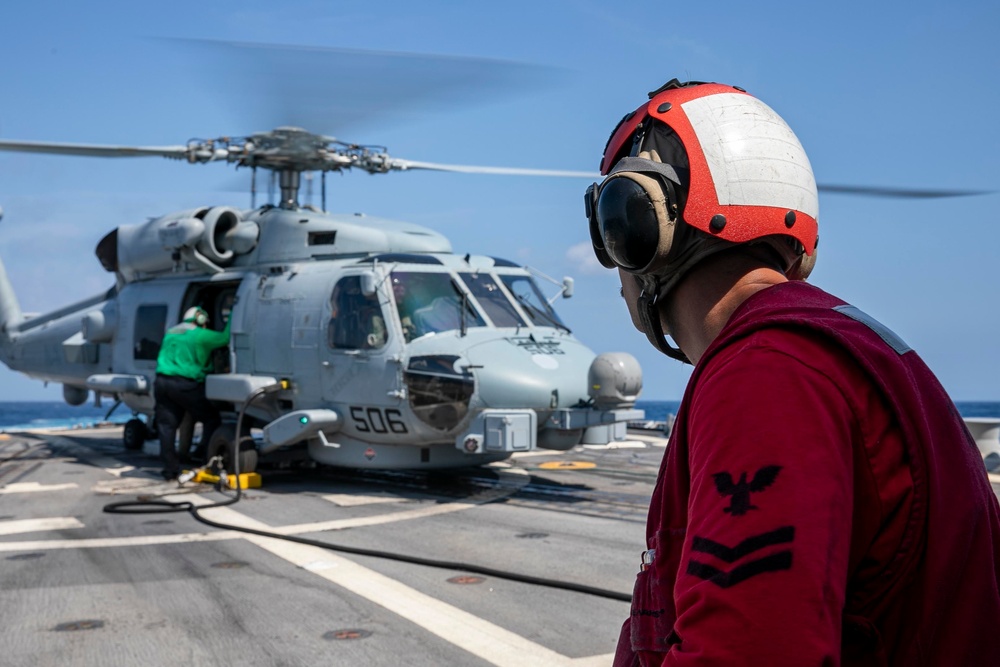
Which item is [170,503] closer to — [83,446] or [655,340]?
[83,446]

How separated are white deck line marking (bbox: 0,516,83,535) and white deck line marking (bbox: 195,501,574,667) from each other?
2.00 metres

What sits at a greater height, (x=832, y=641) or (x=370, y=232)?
(x=370, y=232)

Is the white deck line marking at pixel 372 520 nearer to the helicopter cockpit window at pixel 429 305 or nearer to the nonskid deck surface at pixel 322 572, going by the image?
the nonskid deck surface at pixel 322 572

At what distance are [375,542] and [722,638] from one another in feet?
20.2

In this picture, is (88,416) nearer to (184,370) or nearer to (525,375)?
(184,370)

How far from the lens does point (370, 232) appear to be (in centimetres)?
1062

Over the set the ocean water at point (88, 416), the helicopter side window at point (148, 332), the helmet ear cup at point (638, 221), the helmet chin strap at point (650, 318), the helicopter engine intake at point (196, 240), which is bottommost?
the ocean water at point (88, 416)

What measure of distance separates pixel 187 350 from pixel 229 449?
1435mm

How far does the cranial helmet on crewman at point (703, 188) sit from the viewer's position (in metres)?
1.50

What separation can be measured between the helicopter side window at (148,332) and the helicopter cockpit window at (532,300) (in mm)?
4678

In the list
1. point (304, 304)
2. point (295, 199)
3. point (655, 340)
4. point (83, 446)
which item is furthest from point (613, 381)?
point (83, 446)

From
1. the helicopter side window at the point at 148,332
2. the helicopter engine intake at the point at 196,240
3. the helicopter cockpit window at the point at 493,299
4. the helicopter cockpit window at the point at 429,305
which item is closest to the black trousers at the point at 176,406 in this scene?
the helicopter side window at the point at 148,332

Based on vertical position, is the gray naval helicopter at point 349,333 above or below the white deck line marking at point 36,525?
above

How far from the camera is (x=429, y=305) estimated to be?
9.45m
